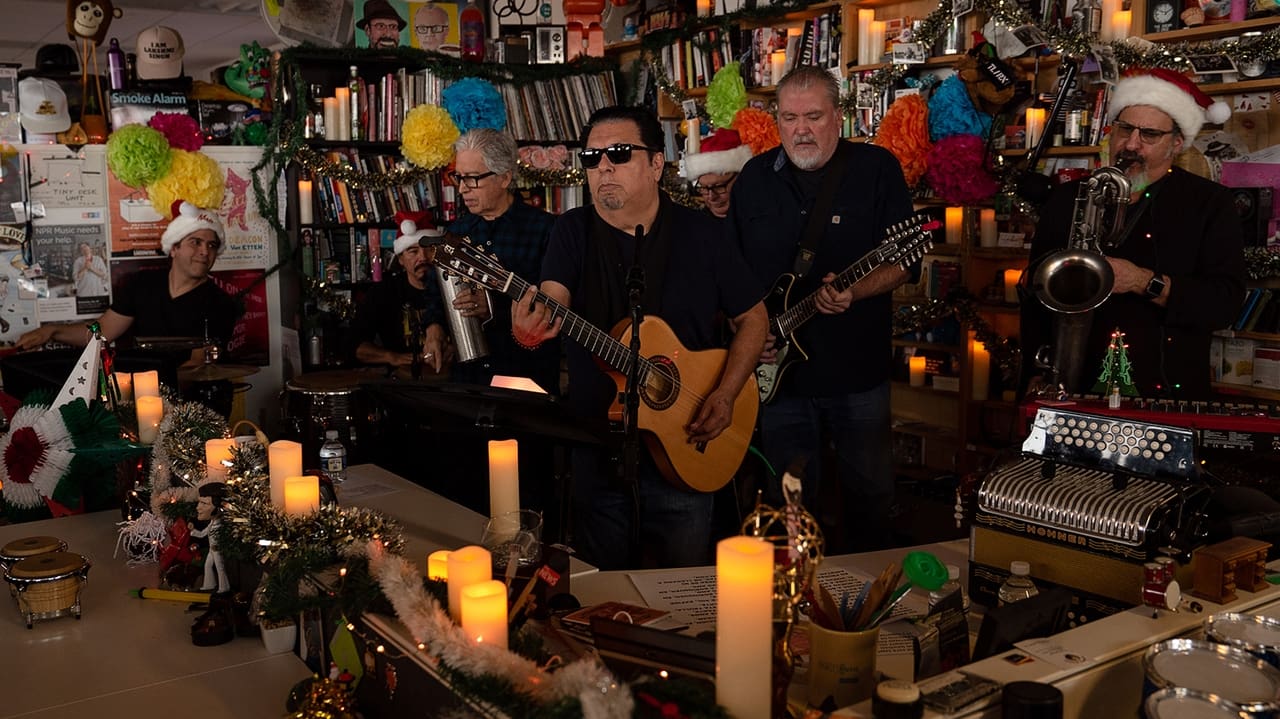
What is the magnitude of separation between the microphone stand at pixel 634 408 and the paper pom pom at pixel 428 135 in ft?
12.9

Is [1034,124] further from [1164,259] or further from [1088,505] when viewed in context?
[1088,505]

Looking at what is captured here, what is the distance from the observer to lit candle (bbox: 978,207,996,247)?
533 cm

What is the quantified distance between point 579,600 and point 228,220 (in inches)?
194

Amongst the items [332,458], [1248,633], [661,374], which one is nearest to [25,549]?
[332,458]

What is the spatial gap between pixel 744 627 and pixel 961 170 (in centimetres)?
434

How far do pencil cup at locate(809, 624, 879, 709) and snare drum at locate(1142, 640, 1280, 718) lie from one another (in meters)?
0.35

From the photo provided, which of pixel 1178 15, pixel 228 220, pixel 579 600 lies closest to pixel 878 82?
pixel 1178 15

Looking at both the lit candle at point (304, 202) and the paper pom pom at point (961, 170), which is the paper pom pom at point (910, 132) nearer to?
the paper pom pom at point (961, 170)

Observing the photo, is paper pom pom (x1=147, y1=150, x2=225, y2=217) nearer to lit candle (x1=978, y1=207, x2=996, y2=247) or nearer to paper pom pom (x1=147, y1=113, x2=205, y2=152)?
paper pom pom (x1=147, y1=113, x2=205, y2=152)

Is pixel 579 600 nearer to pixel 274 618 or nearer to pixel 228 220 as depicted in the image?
pixel 274 618

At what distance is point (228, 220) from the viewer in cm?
627

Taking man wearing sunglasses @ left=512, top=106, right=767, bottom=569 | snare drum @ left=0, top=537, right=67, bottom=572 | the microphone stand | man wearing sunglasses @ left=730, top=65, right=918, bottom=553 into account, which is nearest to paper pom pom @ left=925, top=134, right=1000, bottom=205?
man wearing sunglasses @ left=730, top=65, right=918, bottom=553

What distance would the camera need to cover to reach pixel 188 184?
231 inches

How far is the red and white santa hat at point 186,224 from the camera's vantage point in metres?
5.51
